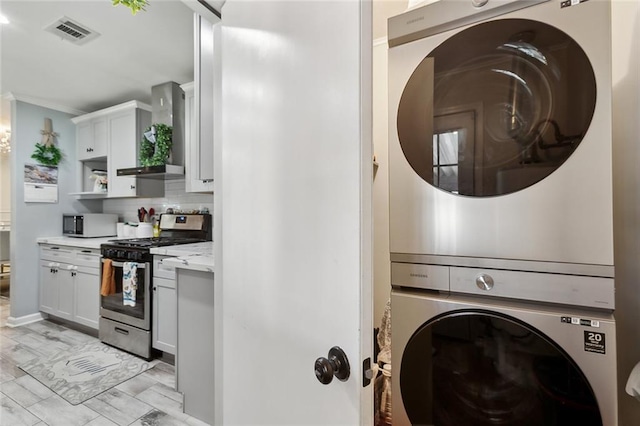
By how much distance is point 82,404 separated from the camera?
2.05 metres

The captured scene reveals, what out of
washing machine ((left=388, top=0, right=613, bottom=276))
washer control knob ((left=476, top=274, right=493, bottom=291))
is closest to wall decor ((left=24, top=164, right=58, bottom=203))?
washing machine ((left=388, top=0, right=613, bottom=276))

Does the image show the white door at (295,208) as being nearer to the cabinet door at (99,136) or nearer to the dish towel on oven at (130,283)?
the dish towel on oven at (130,283)

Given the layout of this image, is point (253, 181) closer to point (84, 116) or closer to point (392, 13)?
point (392, 13)

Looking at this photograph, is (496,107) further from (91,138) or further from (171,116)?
(91,138)

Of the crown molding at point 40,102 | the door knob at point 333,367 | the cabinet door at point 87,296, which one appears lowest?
the cabinet door at point 87,296

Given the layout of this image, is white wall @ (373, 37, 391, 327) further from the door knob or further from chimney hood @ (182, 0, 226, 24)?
the door knob

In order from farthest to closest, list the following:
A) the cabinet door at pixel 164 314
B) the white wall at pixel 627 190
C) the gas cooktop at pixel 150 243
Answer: the gas cooktop at pixel 150 243
the cabinet door at pixel 164 314
the white wall at pixel 627 190

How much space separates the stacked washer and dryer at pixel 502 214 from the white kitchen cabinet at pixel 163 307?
2.10 metres

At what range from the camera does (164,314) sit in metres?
2.54

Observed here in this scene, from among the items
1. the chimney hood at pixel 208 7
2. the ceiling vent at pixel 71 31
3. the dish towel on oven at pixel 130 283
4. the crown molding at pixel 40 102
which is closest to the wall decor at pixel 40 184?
the crown molding at pixel 40 102

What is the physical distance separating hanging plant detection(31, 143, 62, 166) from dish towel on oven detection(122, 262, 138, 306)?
2.08m

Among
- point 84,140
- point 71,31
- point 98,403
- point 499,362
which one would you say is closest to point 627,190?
point 499,362

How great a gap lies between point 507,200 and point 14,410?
314 cm

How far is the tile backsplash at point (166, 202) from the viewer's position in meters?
3.32
